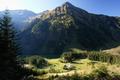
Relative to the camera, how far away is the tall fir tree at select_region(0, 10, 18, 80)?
39.6m

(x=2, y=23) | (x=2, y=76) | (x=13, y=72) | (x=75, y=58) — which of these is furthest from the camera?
(x=75, y=58)

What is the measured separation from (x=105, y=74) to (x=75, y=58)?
85045 millimetres

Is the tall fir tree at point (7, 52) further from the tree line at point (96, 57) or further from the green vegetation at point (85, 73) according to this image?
the tree line at point (96, 57)

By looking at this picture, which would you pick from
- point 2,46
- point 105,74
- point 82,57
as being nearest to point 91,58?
point 82,57

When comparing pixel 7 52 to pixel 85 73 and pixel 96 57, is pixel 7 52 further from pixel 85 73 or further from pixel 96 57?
pixel 96 57

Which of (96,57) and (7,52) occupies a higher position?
(7,52)

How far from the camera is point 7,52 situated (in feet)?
136

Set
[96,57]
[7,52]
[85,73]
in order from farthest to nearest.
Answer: [96,57]
[85,73]
[7,52]

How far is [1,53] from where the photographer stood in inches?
1577

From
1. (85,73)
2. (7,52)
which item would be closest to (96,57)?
(85,73)

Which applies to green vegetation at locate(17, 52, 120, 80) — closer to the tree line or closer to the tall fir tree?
the tall fir tree

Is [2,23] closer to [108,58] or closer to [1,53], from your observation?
[1,53]

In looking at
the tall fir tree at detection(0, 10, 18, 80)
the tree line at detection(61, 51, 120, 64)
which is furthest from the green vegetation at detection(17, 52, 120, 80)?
the tree line at detection(61, 51, 120, 64)

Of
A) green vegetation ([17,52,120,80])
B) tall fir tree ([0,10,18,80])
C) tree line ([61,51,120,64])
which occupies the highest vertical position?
tall fir tree ([0,10,18,80])
